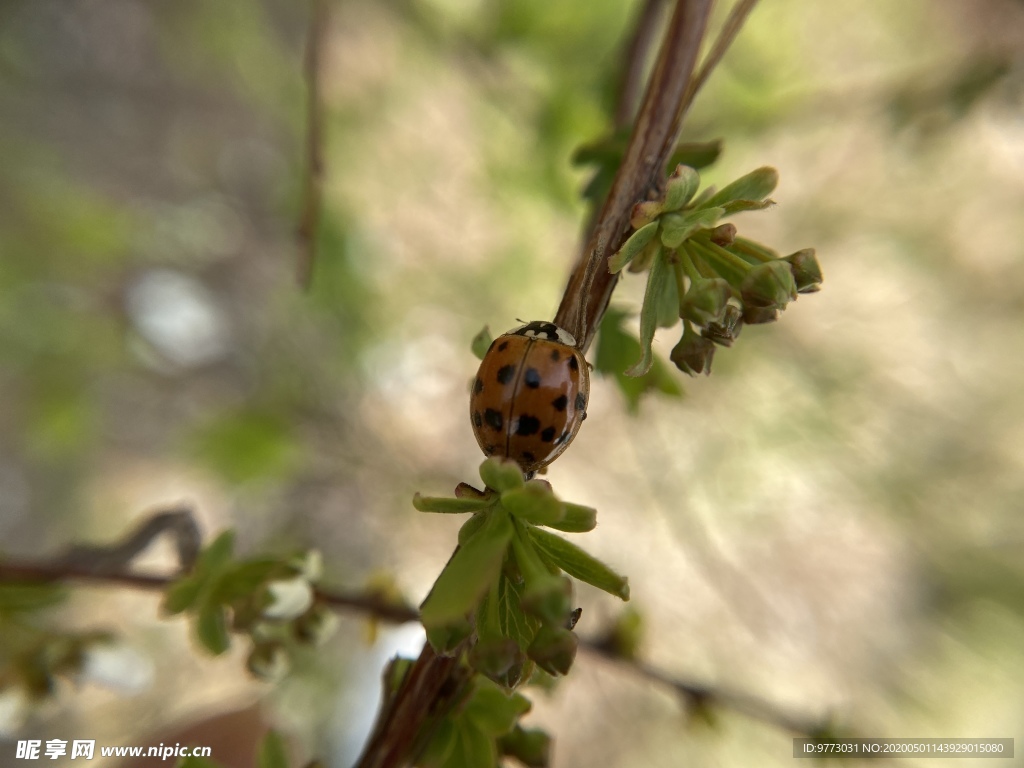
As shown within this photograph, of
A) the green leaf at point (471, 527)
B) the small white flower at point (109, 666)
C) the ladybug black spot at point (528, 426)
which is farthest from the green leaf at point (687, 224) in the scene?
the small white flower at point (109, 666)

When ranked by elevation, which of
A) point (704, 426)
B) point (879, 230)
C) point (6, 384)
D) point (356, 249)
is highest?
point (879, 230)

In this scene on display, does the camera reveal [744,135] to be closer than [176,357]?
Yes

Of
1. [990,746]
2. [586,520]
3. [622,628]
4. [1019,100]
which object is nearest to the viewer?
[586,520]

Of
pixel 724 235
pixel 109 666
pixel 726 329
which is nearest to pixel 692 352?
pixel 726 329

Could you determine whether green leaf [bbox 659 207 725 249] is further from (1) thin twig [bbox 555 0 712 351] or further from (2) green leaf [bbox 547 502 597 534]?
(2) green leaf [bbox 547 502 597 534]

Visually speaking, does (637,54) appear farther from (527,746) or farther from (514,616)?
(527,746)

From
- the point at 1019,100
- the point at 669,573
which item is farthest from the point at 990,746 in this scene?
the point at 1019,100

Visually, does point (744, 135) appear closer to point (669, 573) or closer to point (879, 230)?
point (879, 230)
